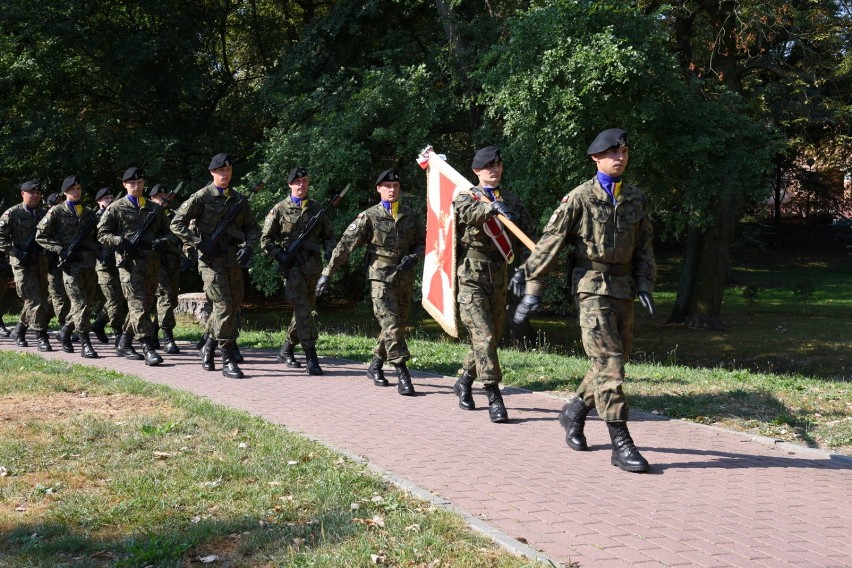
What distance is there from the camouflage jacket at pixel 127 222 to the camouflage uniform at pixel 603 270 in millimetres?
7035

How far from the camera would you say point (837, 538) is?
538cm

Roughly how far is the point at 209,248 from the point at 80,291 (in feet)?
10.8

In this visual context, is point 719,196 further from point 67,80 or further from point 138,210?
point 67,80

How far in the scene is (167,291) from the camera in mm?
14344

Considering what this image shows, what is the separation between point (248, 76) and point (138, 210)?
15.7 metres

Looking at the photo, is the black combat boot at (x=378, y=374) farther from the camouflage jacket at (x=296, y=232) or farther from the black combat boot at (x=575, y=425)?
the black combat boot at (x=575, y=425)

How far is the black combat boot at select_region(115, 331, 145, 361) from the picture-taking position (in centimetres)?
1341

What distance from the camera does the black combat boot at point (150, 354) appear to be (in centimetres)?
1252

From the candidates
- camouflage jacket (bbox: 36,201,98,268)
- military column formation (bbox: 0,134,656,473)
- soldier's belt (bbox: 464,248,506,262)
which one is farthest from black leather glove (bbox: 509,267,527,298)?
camouflage jacket (bbox: 36,201,98,268)

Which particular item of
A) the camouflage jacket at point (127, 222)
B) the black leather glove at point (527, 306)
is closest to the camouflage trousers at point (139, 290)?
the camouflage jacket at point (127, 222)

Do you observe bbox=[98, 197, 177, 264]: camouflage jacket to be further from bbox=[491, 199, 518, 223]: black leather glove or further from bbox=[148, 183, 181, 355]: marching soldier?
bbox=[491, 199, 518, 223]: black leather glove

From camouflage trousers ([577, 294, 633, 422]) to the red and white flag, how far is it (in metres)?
1.92

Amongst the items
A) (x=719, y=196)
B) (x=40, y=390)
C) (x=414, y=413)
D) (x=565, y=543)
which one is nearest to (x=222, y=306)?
(x=40, y=390)

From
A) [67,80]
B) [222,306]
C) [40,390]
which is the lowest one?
[40,390]
